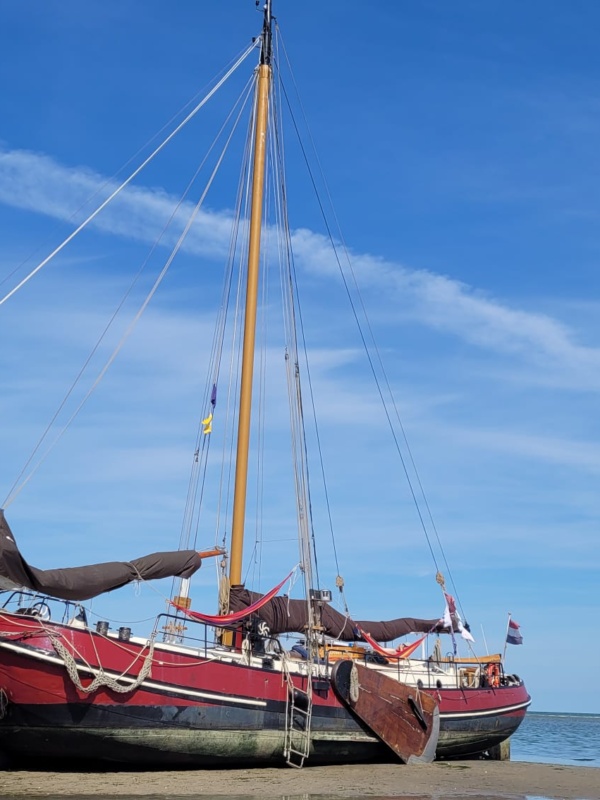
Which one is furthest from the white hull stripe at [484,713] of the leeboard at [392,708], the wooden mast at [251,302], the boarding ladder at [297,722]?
the wooden mast at [251,302]

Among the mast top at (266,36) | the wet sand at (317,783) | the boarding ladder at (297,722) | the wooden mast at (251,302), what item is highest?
the mast top at (266,36)

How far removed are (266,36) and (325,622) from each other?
2136 cm

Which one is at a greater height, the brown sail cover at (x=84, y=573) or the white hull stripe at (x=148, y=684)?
the brown sail cover at (x=84, y=573)

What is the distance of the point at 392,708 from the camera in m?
26.5

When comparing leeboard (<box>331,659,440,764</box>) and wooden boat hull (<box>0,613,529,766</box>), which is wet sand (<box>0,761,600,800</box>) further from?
leeboard (<box>331,659,440,764</box>)

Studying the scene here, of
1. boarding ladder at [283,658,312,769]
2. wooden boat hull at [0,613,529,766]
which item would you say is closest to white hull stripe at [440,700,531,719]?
wooden boat hull at [0,613,529,766]

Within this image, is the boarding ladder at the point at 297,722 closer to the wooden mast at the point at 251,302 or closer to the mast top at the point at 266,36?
the wooden mast at the point at 251,302

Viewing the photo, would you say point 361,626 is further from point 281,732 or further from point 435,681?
point 281,732

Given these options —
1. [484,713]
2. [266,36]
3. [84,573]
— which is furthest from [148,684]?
[266,36]

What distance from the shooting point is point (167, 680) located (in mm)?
20969

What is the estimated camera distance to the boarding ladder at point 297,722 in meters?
23.3

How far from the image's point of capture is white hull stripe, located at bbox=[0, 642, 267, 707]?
1922 centimetres

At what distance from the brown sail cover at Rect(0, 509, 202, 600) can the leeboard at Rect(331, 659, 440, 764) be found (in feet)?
18.1

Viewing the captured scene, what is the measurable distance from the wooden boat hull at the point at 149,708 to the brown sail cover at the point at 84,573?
3.41ft
